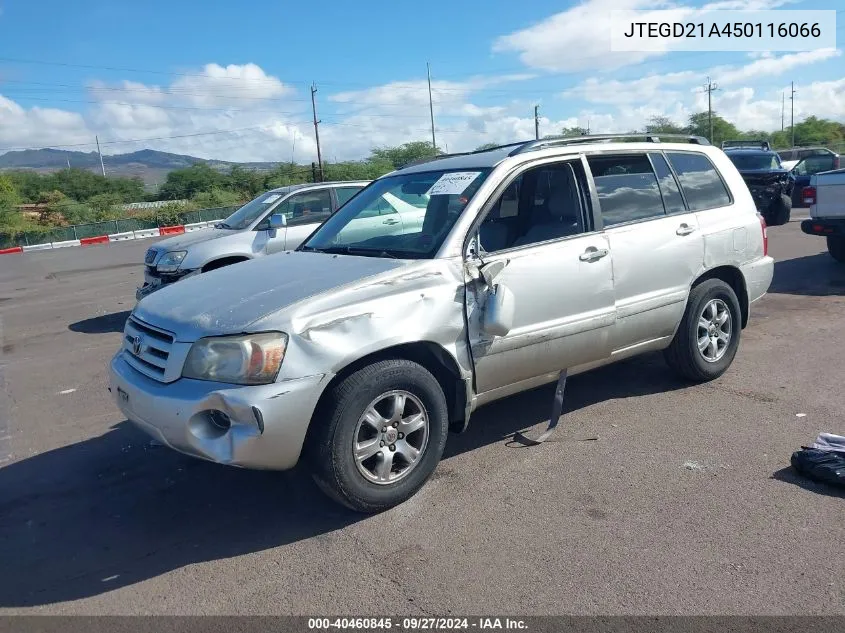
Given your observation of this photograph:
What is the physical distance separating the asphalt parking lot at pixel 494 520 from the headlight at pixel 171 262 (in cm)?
316

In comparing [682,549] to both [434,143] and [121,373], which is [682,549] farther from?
[434,143]

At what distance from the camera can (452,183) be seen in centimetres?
460

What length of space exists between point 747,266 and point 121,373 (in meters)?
4.67

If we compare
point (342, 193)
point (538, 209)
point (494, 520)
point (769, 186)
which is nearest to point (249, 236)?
point (342, 193)

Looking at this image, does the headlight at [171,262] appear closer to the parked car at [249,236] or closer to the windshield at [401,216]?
the parked car at [249,236]

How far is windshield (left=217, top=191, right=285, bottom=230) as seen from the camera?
9609 millimetres

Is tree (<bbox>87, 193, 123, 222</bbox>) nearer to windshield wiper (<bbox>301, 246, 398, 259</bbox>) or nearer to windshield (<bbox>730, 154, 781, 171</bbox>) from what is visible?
windshield (<bbox>730, 154, 781, 171</bbox>)

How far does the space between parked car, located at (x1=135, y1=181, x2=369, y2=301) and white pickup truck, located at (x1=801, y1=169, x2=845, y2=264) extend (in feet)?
20.5

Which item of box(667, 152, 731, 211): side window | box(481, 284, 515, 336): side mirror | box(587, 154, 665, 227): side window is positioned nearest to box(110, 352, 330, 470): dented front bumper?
box(481, 284, 515, 336): side mirror

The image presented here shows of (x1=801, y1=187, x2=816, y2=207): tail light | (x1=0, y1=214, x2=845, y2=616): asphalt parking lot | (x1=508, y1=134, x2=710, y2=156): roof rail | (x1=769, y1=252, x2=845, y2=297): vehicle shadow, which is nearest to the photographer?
(x1=0, y1=214, x2=845, y2=616): asphalt parking lot

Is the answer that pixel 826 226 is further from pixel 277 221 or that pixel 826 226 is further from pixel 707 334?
pixel 277 221

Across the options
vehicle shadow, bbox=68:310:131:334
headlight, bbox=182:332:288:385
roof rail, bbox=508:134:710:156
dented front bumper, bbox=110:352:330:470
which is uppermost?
roof rail, bbox=508:134:710:156

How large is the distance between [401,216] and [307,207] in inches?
210

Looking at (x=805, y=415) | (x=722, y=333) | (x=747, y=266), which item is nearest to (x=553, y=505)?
(x=805, y=415)
